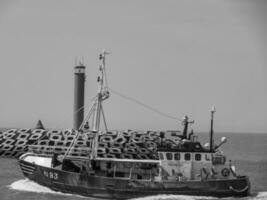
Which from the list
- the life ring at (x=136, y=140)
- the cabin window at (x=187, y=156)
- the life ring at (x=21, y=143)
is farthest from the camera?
the life ring at (x=21, y=143)

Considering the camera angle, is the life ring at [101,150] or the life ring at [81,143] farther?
the life ring at [81,143]

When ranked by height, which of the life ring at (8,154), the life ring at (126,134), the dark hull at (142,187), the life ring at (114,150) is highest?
the dark hull at (142,187)

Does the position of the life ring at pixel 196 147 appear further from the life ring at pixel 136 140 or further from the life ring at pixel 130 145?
the life ring at pixel 136 140

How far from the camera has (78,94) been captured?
7512 centimetres

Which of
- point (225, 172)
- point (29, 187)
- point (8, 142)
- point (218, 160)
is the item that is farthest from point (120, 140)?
point (225, 172)

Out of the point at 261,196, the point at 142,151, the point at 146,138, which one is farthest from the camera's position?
the point at 146,138

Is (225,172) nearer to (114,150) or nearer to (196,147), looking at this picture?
(196,147)

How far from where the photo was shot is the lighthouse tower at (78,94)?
72875mm

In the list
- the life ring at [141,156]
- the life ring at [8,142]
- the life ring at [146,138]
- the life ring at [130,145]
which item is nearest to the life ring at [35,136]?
the life ring at [8,142]

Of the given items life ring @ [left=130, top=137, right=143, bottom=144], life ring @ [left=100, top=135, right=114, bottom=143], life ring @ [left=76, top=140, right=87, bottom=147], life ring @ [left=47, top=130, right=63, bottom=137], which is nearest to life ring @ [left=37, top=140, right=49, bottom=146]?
life ring @ [left=47, top=130, right=63, bottom=137]

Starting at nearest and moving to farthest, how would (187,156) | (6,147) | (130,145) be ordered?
1. (187,156)
2. (130,145)
3. (6,147)

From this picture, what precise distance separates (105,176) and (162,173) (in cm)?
396

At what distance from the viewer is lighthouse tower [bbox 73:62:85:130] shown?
72875mm

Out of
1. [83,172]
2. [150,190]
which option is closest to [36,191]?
[83,172]
